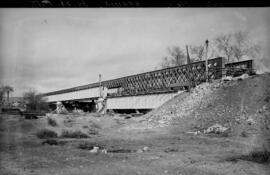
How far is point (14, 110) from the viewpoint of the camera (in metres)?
38.1

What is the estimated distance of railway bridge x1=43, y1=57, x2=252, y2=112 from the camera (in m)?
23.8

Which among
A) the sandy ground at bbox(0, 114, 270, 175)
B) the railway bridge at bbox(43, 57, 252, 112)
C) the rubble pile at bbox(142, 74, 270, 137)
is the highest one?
the railway bridge at bbox(43, 57, 252, 112)

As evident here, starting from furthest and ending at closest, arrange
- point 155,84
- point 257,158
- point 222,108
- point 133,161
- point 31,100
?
1. point 31,100
2. point 155,84
3. point 222,108
4. point 133,161
5. point 257,158

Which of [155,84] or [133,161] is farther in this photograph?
[155,84]

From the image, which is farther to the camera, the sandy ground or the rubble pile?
the rubble pile

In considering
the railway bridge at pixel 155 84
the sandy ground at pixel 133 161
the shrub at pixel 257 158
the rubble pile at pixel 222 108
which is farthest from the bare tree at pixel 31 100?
the shrub at pixel 257 158

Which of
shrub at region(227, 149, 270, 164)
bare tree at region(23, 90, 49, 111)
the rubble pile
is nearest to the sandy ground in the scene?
shrub at region(227, 149, 270, 164)

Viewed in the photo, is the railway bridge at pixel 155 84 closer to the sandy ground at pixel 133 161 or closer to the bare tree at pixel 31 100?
A: the bare tree at pixel 31 100

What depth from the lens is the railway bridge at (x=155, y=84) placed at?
78.1ft

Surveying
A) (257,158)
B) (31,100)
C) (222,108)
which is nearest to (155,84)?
(222,108)

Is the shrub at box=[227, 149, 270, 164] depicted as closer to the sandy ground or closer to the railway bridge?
the sandy ground

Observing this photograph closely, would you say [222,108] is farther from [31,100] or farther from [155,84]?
[31,100]

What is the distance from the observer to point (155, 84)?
3175 centimetres
